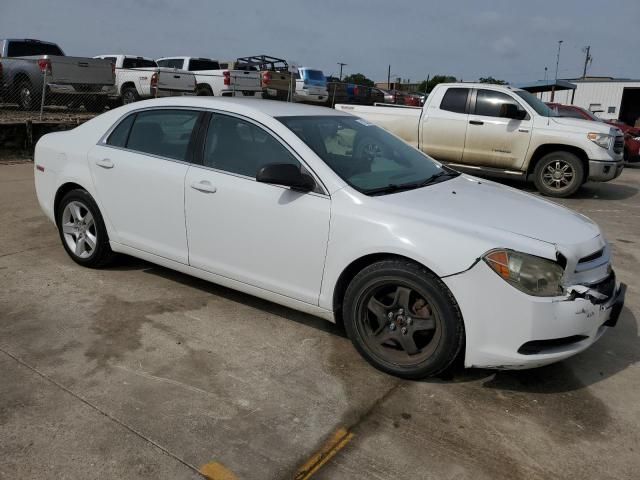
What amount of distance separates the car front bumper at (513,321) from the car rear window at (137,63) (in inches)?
659

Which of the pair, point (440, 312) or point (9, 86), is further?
point (9, 86)

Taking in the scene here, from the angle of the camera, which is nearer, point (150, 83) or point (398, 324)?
point (398, 324)

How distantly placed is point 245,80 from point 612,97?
29.7 m

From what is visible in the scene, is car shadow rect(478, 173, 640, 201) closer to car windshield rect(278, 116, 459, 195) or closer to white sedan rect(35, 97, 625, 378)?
car windshield rect(278, 116, 459, 195)

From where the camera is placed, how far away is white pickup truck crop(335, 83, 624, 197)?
9094 millimetres

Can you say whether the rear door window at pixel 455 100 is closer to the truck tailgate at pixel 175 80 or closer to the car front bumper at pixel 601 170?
the car front bumper at pixel 601 170

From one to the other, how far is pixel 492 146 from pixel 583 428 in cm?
732

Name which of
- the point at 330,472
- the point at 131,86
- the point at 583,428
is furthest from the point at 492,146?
the point at 131,86

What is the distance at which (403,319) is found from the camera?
10.5 feet

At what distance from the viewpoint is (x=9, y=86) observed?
43.2 ft

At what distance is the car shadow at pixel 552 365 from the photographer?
10.8ft

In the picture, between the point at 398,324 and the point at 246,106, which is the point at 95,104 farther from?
the point at 398,324

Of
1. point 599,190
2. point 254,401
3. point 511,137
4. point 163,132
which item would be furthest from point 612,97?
point 254,401

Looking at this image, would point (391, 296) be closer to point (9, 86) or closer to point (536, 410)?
point (536, 410)
